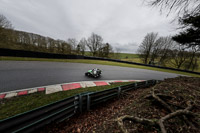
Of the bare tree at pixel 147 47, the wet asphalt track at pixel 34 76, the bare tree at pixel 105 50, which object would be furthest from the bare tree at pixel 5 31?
the bare tree at pixel 147 47

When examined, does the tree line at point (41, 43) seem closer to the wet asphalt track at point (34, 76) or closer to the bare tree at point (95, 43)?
the bare tree at point (95, 43)

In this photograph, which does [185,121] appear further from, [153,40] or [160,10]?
[153,40]

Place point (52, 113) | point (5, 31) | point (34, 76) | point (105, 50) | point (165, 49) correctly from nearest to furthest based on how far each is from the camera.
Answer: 1. point (52, 113)
2. point (34, 76)
3. point (5, 31)
4. point (165, 49)
5. point (105, 50)

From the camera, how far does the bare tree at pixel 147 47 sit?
25.2m

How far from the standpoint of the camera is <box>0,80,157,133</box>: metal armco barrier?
1.62 metres

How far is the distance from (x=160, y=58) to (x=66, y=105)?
34510mm

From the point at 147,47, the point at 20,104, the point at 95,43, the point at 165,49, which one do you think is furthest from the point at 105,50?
the point at 20,104

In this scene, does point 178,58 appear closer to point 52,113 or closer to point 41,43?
point 52,113

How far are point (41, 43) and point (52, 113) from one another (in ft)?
81.7

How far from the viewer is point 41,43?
20.0 metres

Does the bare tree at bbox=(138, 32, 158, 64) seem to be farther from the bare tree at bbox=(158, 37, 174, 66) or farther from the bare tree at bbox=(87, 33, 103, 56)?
the bare tree at bbox=(87, 33, 103, 56)

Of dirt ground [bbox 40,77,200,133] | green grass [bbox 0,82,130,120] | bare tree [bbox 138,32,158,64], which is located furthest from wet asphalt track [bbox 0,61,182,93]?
bare tree [bbox 138,32,158,64]

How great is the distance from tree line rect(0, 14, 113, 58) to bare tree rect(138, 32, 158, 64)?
12.6 metres

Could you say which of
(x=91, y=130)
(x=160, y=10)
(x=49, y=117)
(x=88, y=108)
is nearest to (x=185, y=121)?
(x=91, y=130)
